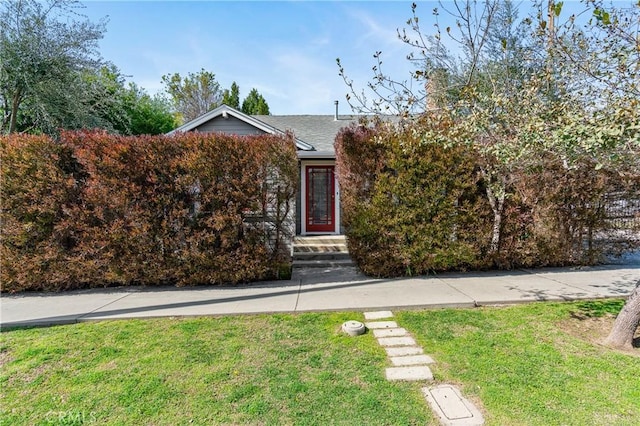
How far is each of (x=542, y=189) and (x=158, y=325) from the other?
7340mm

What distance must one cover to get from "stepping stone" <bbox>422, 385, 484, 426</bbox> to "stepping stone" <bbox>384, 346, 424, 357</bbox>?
0.61m

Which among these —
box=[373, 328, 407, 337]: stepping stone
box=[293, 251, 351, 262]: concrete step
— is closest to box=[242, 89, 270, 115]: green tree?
box=[293, 251, 351, 262]: concrete step

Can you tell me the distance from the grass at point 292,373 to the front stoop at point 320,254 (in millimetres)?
3064

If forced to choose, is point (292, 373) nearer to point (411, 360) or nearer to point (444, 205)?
point (411, 360)

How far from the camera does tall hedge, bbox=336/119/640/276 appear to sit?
6.16 m

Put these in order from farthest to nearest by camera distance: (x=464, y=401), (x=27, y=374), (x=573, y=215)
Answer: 1. (x=573, y=215)
2. (x=27, y=374)
3. (x=464, y=401)

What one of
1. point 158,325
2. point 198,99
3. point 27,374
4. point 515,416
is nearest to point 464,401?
point 515,416

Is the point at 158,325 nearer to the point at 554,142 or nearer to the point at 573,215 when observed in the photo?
the point at 554,142

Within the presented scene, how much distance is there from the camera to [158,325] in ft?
13.6

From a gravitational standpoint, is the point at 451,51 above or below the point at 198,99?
below

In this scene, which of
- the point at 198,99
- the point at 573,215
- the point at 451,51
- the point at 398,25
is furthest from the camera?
the point at 198,99

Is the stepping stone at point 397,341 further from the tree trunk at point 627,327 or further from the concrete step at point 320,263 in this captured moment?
the concrete step at point 320,263

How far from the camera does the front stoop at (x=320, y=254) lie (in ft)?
24.1

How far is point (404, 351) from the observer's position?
3.40 meters
